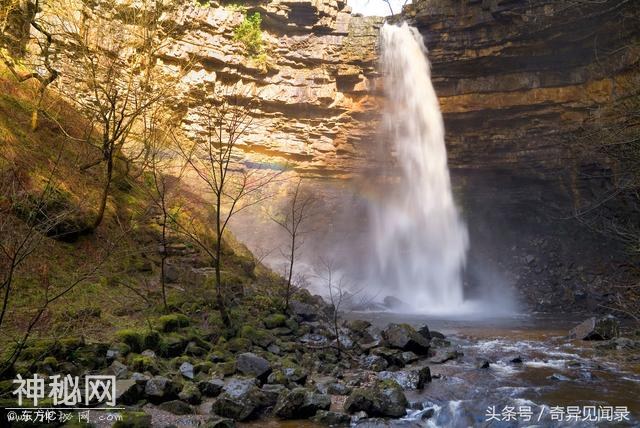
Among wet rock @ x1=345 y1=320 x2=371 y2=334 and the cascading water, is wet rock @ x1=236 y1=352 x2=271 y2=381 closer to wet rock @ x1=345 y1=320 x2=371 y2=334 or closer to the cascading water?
wet rock @ x1=345 y1=320 x2=371 y2=334

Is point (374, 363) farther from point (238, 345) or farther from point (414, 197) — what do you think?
point (414, 197)

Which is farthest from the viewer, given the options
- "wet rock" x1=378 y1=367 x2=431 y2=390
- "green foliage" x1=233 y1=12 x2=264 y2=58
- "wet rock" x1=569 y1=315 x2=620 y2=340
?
"green foliage" x1=233 y1=12 x2=264 y2=58

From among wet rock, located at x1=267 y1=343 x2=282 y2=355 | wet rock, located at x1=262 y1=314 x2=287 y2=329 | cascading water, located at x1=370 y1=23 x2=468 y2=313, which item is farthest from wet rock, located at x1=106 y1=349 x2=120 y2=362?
cascading water, located at x1=370 y1=23 x2=468 y2=313

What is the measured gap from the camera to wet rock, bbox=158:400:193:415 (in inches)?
194

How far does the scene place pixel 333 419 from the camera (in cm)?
510

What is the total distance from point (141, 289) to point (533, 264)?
19.7 m

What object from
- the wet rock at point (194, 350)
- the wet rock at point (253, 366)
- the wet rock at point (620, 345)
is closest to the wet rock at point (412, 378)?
the wet rock at point (253, 366)

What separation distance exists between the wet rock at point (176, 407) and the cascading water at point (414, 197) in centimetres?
1689

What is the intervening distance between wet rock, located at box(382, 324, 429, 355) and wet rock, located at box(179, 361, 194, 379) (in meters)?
4.38

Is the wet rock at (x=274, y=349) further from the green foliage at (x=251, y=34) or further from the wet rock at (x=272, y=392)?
the green foliage at (x=251, y=34)

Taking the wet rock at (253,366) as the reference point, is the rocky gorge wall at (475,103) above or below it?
above

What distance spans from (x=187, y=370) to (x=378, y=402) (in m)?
2.68

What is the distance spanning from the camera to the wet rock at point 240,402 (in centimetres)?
504

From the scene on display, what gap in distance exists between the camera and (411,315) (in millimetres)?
16359
